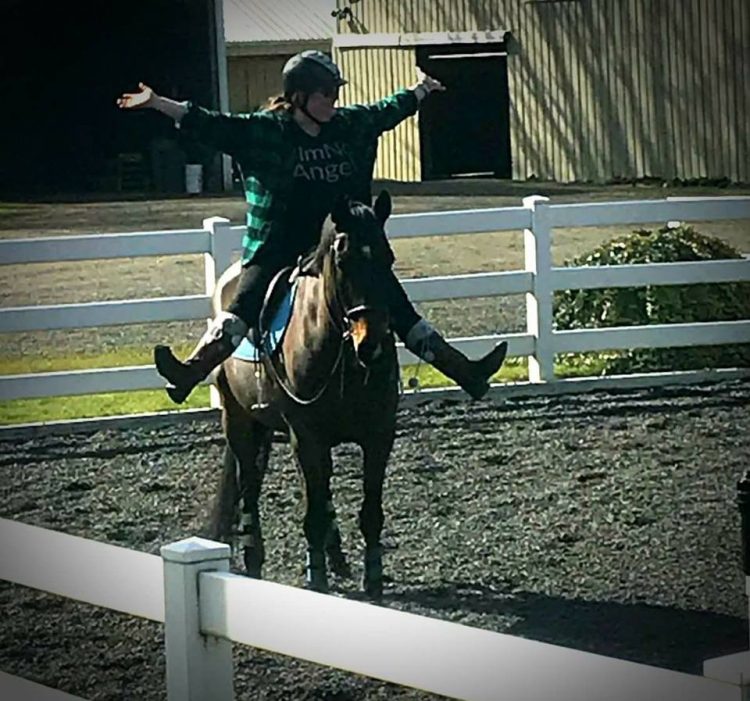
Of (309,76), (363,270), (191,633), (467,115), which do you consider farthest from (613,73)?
(191,633)

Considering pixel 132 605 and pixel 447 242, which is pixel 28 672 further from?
pixel 447 242

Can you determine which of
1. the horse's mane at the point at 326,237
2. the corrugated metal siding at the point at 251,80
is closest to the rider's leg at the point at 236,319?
the horse's mane at the point at 326,237

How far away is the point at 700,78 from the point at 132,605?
610 centimetres

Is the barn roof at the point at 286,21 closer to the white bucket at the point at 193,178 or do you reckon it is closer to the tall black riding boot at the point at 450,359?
the white bucket at the point at 193,178

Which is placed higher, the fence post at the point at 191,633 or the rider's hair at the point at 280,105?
the rider's hair at the point at 280,105

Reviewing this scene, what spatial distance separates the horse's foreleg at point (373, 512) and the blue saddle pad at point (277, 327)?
370 millimetres

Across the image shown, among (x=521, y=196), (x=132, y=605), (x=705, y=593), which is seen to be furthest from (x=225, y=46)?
(x=132, y=605)

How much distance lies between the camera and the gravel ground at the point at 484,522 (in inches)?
187

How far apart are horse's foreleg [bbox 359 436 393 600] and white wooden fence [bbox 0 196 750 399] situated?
3.50 meters

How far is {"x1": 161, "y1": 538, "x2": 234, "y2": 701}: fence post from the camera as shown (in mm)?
2594

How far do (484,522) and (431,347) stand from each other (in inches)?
48.0

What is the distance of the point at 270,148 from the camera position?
5219 mm

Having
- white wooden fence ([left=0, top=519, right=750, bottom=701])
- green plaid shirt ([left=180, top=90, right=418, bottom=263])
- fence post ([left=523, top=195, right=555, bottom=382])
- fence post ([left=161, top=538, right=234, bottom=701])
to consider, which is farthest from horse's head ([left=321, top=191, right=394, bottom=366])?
fence post ([left=523, top=195, right=555, bottom=382])

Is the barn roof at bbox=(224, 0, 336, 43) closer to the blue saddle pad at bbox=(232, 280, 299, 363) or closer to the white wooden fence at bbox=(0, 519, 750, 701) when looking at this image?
the blue saddle pad at bbox=(232, 280, 299, 363)
